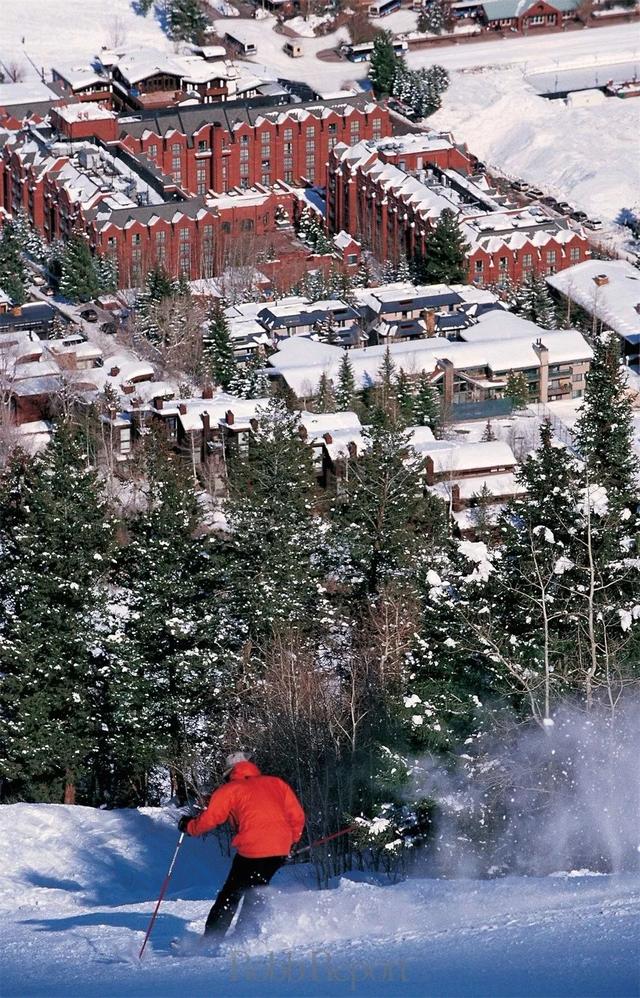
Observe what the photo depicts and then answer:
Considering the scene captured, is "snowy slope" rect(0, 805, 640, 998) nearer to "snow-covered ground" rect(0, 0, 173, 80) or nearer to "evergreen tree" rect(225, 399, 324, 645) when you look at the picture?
"evergreen tree" rect(225, 399, 324, 645)

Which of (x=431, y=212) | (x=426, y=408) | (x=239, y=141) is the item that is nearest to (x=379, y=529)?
(x=426, y=408)

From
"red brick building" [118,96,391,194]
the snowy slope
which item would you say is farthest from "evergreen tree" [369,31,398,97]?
the snowy slope

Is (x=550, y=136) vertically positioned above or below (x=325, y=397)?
above

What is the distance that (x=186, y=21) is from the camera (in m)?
50.3

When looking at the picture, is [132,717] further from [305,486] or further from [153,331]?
[153,331]

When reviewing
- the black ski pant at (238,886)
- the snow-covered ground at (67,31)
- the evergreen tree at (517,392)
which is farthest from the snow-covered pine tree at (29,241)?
the black ski pant at (238,886)

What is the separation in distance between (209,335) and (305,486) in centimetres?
1170

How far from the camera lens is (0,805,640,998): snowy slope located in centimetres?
948

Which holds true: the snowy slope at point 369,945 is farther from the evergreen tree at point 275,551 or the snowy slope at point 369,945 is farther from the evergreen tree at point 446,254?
the evergreen tree at point 446,254

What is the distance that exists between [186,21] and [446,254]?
1809cm

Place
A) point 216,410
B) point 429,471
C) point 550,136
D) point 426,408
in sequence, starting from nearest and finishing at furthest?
point 429,471
point 216,410
point 426,408
point 550,136

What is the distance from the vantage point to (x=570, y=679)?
1480cm

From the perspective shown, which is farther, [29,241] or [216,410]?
[29,241]

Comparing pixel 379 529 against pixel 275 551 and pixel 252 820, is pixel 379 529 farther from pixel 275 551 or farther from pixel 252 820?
pixel 252 820
